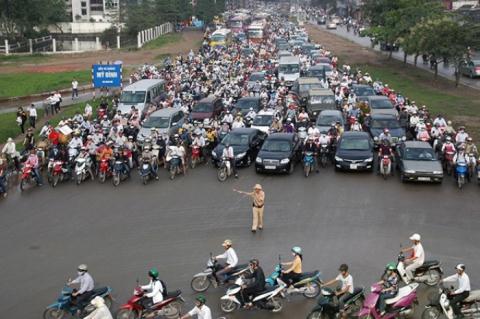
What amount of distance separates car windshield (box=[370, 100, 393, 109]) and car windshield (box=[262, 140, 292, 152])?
8.51m

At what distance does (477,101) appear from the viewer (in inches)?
1385

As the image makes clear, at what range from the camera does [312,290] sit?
40.2 ft

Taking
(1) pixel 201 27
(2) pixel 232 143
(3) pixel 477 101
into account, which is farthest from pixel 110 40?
(2) pixel 232 143

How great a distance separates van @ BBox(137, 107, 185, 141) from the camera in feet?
82.3

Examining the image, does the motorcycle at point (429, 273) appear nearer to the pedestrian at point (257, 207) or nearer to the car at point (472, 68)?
the pedestrian at point (257, 207)

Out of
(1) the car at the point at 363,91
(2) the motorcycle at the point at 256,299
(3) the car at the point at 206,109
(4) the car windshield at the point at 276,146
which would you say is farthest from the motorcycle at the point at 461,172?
(1) the car at the point at 363,91

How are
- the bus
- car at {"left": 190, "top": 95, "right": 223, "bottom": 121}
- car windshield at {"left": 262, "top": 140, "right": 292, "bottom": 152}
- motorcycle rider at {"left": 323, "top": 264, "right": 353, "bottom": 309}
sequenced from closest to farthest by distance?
motorcycle rider at {"left": 323, "top": 264, "right": 353, "bottom": 309}
car windshield at {"left": 262, "top": 140, "right": 292, "bottom": 152}
car at {"left": 190, "top": 95, "right": 223, "bottom": 121}
the bus

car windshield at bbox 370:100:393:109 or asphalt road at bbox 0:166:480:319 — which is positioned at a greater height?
car windshield at bbox 370:100:393:109

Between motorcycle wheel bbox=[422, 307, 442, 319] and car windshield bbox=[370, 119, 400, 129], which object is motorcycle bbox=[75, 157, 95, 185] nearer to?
car windshield bbox=[370, 119, 400, 129]

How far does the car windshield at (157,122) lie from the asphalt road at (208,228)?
4836mm

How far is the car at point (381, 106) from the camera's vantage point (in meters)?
27.8

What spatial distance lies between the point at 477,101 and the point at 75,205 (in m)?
25.5

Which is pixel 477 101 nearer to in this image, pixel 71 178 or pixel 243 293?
pixel 71 178

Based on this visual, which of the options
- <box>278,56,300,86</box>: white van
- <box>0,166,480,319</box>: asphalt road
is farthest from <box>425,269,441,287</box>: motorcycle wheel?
<box>278,56,300,86</box>: white van
